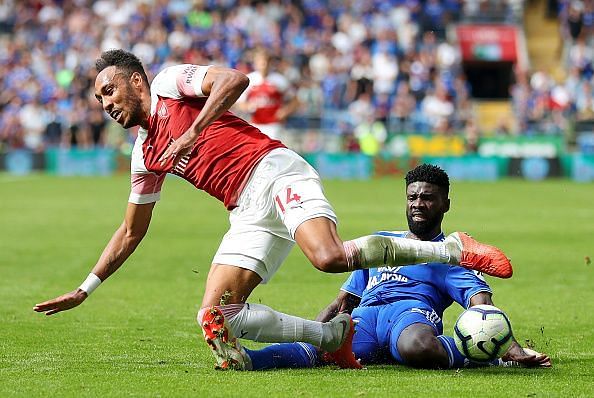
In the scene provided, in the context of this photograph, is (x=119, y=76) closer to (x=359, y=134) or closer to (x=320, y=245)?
(x=320, y=245)

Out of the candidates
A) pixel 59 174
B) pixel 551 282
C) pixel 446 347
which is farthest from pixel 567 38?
pixel 446 347

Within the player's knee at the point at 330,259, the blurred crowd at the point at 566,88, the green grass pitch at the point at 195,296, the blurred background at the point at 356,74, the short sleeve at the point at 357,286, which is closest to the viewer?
the player's knee at the point at 330,259

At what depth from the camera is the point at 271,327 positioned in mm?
6824

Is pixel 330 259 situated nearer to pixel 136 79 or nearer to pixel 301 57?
pixel 136 79

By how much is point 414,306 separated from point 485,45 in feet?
97.6

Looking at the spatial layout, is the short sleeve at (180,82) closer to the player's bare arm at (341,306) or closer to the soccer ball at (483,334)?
the player's bare arm at (341,306)

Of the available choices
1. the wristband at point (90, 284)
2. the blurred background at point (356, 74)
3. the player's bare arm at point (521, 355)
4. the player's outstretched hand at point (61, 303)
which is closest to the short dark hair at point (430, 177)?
the player's bare arm at point (521, 355)

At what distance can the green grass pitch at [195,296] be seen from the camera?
6.44 m

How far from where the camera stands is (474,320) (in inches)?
266

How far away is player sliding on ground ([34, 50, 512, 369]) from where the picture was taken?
6.45 metres

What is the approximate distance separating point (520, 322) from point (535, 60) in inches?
1132

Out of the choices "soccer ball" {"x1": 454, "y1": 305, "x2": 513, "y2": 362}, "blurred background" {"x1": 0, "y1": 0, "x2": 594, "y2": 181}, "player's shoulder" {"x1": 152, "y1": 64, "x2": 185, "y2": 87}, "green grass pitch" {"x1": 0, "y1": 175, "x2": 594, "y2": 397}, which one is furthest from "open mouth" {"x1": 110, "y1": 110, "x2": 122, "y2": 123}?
"blurred background" {"x1": 0, "y1": 0, "x2": 594, "y2": 181}

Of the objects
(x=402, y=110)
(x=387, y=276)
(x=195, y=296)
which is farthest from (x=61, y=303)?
(x=402, y=110)

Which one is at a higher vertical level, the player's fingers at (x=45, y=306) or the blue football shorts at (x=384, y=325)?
the player's fingers at (x=45, y=306)
